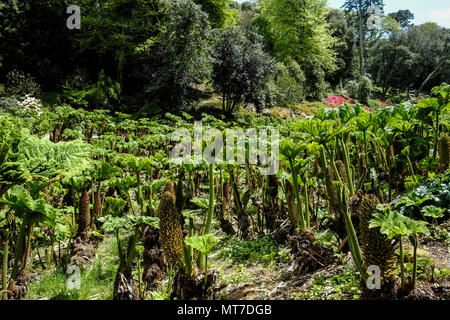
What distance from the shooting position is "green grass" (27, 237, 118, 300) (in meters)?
2.31

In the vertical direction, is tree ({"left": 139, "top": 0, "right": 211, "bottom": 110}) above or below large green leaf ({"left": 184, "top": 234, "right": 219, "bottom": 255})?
above

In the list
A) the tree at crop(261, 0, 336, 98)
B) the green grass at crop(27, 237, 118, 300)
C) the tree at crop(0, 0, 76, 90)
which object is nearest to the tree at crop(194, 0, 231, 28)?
the tree at crop(261, 0, 336, 98)

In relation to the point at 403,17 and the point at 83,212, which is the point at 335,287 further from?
the point at 403,17

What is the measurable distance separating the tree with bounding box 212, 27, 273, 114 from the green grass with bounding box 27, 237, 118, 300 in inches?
570

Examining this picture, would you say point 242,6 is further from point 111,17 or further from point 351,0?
point 111,17

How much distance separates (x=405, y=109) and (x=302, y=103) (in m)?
21.8

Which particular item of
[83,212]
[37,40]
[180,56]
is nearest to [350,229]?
[83,212]

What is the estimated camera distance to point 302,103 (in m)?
24.1

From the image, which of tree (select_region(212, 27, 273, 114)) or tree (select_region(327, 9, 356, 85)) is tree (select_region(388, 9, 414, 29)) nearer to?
tree (select_region(327, 9, 356, 85))

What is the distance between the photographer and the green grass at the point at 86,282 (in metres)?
2.31

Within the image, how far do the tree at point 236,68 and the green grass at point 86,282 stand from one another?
14.5 metres

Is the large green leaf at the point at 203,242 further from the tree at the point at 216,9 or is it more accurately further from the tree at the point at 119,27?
the tree at the point at 216,9

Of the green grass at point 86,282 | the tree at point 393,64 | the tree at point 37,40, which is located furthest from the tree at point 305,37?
the green grass at point 86,282
